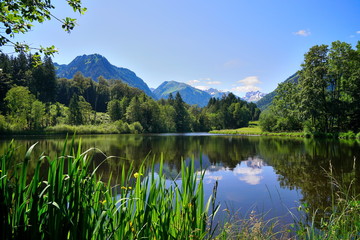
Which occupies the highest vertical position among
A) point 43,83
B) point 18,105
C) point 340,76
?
point 43,83

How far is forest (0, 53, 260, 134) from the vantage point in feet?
180

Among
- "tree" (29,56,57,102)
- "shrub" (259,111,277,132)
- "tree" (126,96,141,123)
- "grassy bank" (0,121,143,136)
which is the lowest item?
"grassy bank" (0,121,143,136)

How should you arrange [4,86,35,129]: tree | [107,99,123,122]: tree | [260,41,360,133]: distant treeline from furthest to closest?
1. [107,99,123,122]: tree
2. [4,86,35,129]: tree
3. [260,41,360,133]: distant treeline

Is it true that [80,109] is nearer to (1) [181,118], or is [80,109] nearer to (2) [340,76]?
(1) [181,118]

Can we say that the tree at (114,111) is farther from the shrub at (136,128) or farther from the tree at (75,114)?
the tree at (75,114)

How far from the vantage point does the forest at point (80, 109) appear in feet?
180

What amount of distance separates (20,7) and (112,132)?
2838 inches

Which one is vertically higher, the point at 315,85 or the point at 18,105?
the point at 315,85

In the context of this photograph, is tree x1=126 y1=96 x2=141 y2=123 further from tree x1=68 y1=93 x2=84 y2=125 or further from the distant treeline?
the distant treeline

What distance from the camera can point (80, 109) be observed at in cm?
7600

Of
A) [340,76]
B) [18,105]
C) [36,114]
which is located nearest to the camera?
[340,76]

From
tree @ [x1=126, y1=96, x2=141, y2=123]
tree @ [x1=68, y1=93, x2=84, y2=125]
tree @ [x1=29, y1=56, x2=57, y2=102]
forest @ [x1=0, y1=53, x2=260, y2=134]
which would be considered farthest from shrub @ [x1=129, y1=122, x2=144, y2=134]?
tree @ [x1=29, y1=56, x2=57, y2=102]

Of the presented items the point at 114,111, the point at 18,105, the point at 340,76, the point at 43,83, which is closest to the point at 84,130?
the point at 18,105

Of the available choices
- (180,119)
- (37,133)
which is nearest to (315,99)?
(37,133)
